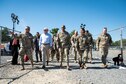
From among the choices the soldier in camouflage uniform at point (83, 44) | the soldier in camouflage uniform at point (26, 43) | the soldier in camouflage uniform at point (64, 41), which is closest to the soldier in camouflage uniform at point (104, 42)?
the soldier in camouflage uniform at point (83, 44)

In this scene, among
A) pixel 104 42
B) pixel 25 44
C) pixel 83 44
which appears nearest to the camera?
pixel 25 44

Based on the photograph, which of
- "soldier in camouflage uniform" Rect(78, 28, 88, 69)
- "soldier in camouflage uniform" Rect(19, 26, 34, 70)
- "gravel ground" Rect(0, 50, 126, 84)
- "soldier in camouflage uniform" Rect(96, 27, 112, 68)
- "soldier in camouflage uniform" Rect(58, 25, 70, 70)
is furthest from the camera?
"soldier in camouflage uniform" Rect(96, 27, 112, 68)

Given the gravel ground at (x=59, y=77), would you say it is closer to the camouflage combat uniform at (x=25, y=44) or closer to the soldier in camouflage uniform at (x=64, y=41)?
the camouflage combat uniform at (x=25, y=44)

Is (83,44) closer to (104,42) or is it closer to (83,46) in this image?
(83,46)

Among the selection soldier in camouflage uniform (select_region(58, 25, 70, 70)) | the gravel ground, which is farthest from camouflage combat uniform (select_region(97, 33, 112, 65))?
the gravel ground

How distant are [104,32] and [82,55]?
1606 mm

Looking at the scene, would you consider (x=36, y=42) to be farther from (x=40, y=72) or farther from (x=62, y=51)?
(x=40, y=72)

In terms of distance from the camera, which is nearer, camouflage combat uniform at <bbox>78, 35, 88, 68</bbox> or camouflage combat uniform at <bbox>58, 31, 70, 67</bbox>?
camouflage combat uniform at <bbox>58, 31, 70, 67</bbox>

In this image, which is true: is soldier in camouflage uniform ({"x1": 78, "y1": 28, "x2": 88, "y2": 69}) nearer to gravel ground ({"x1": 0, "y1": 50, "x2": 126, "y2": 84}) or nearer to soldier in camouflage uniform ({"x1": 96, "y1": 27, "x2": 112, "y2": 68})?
soldier in camouflage uniform ({"x1": 96, "y1": 27, "x2": 112, "y2": 68})

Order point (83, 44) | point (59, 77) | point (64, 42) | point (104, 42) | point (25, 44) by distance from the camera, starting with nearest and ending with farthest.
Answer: point (59, 77) → point (25, 44) → point (64, 42) → point (83, 44) → point (104, 42)

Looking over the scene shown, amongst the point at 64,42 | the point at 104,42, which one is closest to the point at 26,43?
the point at 64,42

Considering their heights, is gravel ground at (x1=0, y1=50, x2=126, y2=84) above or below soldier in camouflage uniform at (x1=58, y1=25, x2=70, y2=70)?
below

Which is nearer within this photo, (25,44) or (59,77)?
(59,77)

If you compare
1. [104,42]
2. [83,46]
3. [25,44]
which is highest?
[104,42]
